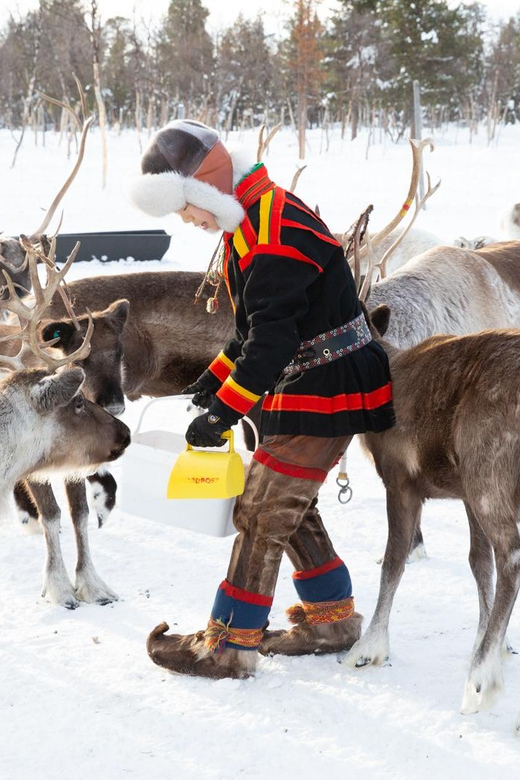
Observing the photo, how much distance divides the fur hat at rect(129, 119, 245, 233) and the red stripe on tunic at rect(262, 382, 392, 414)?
0.58 metres

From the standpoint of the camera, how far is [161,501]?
3.38 m

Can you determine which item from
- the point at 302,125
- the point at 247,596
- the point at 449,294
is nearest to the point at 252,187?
the point at 247,596

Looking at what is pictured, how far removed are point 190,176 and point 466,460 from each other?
1.26 metres

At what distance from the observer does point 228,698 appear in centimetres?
296

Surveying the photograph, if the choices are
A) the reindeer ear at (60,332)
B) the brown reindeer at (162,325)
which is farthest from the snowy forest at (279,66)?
the reindeer ear at (60,332)

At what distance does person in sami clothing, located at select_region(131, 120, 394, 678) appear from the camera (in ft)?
8.95

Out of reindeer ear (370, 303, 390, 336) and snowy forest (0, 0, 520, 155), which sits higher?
snowy forest (0, 0, 520, 155)

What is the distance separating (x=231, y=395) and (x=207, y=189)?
661 millimetres

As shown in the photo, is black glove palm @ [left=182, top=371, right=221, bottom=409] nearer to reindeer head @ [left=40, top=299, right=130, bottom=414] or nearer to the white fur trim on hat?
the white fur trim on hat

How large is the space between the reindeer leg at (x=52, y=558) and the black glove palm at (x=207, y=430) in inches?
51.6

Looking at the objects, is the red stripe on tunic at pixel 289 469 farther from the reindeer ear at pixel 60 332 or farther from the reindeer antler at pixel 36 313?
the reindeer ear at pixel 60 332

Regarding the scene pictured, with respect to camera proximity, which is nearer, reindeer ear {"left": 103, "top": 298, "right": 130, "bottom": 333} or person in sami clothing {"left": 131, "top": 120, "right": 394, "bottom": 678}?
person in sami clothing {"left": 131, "top": 120, "right": 394, "bottom": 678}

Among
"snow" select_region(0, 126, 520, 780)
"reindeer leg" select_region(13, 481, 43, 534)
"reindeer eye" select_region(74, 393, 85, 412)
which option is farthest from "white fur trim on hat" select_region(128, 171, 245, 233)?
"reindeer leg" select_region(13, 481, 43, 534)

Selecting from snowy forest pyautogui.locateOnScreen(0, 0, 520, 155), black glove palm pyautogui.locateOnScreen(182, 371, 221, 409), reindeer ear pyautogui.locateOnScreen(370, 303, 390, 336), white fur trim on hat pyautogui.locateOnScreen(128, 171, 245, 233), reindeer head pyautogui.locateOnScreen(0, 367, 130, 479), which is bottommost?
reindeer head pyautogui.locateOnScreen(0, 367, 130, 479)
